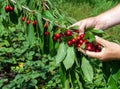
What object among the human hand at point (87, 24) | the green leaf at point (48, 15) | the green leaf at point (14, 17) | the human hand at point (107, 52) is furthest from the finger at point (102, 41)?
the green leaf at point (14, 17)

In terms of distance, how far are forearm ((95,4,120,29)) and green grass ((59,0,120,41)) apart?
3.21m

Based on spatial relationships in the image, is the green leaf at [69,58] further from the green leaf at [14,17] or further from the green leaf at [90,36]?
the green leaf at [14,17]

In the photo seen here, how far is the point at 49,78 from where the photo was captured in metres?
3.51

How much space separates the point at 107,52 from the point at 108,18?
1.39 feet

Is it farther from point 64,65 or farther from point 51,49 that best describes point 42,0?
point 64,65

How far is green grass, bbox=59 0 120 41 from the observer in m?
5.75

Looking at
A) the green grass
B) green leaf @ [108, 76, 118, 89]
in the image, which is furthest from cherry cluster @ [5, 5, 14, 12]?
the green grass

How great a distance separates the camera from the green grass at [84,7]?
227 inches

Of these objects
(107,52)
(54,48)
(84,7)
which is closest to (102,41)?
(107,52)

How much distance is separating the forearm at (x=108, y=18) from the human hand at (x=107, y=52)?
12.4 inches

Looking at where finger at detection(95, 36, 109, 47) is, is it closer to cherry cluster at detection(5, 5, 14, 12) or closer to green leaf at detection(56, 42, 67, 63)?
green leaf at detection(56, 42, 67, 63)

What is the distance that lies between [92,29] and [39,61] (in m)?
1.62

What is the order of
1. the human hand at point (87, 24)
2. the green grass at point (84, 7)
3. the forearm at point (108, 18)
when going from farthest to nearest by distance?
1. the green grass at point (84, 7)
2. the forearm at point (108, 18)
3. the human hand at point (87, 24)

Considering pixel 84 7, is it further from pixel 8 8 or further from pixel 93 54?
pixel 93 54
